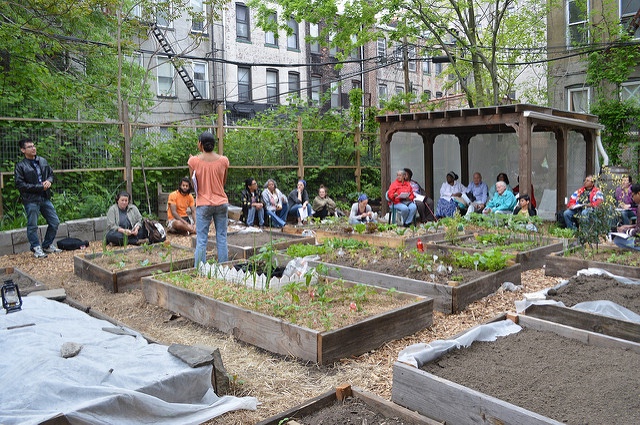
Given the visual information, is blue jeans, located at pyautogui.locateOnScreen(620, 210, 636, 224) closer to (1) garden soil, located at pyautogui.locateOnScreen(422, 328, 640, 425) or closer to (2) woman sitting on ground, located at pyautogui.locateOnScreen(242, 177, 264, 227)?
(1) garden soil, located at pyautogui.locateOnScreen(422, 328, 640, 425)

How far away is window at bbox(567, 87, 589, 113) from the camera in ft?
59.0

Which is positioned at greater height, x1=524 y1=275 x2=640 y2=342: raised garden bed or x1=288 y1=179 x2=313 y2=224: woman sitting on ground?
x1=288 y1=179 x2=313 y2=224: woman sitting on ground

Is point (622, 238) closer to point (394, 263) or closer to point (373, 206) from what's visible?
point (394, 263)

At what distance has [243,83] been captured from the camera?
84.0ft

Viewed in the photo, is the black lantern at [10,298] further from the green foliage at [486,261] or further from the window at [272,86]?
the window at [272,86]

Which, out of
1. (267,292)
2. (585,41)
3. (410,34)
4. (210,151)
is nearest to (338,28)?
(410,34)

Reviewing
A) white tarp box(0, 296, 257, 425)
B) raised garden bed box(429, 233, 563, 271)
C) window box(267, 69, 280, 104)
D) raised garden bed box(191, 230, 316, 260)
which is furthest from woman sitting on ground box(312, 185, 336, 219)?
window box(267, 69, 280, 104)

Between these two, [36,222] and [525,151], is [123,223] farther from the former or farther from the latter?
[525,151]

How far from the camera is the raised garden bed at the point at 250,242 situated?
779 centimetres

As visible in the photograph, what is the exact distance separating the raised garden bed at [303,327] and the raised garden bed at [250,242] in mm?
2426

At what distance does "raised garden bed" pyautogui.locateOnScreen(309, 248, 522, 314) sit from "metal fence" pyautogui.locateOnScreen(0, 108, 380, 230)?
20.3 ft

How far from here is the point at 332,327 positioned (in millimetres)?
4168

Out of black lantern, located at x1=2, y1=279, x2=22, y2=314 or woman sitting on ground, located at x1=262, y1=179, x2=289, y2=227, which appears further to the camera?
woman sitting on ground, located at x1=262, y1=179, x2=289, y2=227

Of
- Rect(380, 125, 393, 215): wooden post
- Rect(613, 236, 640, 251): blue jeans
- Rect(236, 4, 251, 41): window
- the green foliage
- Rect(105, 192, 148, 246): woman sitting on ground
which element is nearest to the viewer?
the green foliage
